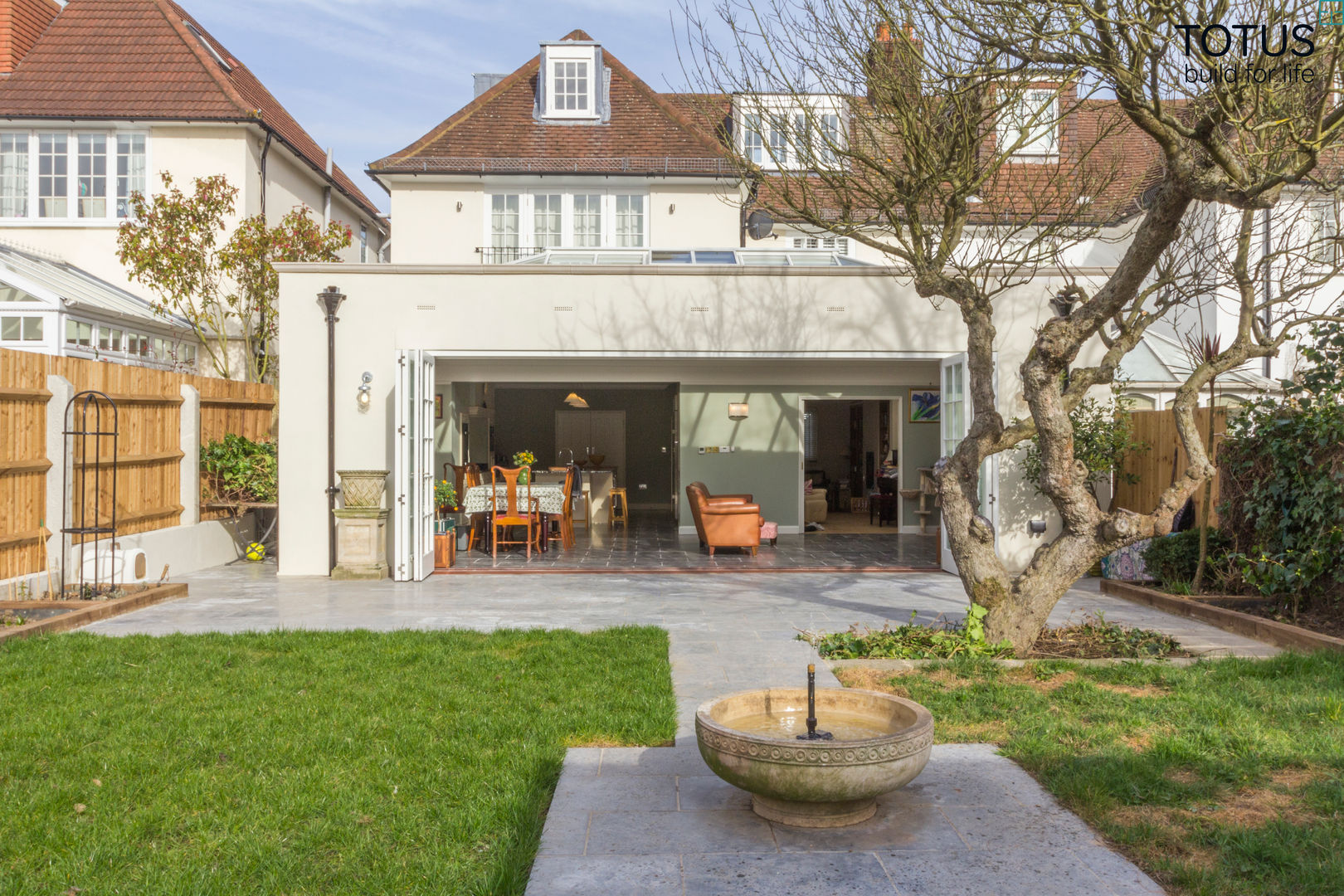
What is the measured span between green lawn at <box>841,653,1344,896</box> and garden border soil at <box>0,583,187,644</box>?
5.27 m

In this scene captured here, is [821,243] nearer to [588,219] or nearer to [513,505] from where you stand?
[588,219]

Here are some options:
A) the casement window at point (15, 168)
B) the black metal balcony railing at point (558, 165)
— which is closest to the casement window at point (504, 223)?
the black metal balcony railing at point (558, 165)

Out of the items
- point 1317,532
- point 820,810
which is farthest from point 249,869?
point 1317,532

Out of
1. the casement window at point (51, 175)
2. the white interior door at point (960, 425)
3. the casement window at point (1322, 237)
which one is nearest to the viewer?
the casement window at point (1322, 237)

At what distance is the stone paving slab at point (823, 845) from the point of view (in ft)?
9.60

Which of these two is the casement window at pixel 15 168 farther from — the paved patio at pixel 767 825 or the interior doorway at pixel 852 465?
the interior doorway at pixel 852 465

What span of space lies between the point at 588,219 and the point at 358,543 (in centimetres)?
712

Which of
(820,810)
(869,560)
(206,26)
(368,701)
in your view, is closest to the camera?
(820,810)

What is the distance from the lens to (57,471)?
785cm

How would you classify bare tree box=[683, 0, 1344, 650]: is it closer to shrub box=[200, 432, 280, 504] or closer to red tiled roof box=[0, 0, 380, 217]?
shrub box=[200, 432, 280, 504]

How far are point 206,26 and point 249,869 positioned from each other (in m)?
18.8

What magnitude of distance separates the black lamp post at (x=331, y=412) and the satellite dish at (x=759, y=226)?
21.6ft

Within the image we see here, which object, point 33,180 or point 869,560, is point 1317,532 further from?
point 33,180

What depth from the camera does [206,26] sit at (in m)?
18.0
